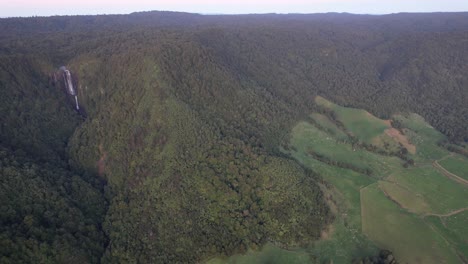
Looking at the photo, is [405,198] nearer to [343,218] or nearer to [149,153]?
[343,218]

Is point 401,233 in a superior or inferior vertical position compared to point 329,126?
inferior

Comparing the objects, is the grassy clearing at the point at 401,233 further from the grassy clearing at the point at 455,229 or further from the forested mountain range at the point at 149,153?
the forested mountain range at the point at 149,153

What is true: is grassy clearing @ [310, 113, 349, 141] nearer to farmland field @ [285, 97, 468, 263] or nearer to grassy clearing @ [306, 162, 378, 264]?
farmland field @ [285, 97, 468, 263]

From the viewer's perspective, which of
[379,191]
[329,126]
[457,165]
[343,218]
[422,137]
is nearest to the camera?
[343,218]

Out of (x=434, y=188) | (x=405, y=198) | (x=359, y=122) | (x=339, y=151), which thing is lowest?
(x=434, y=188)

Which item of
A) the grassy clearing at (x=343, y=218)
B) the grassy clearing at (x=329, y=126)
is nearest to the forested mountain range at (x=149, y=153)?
the grassy clearing at (x=343, y=218)

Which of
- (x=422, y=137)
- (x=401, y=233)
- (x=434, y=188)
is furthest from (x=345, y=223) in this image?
(x=422, y=137)
